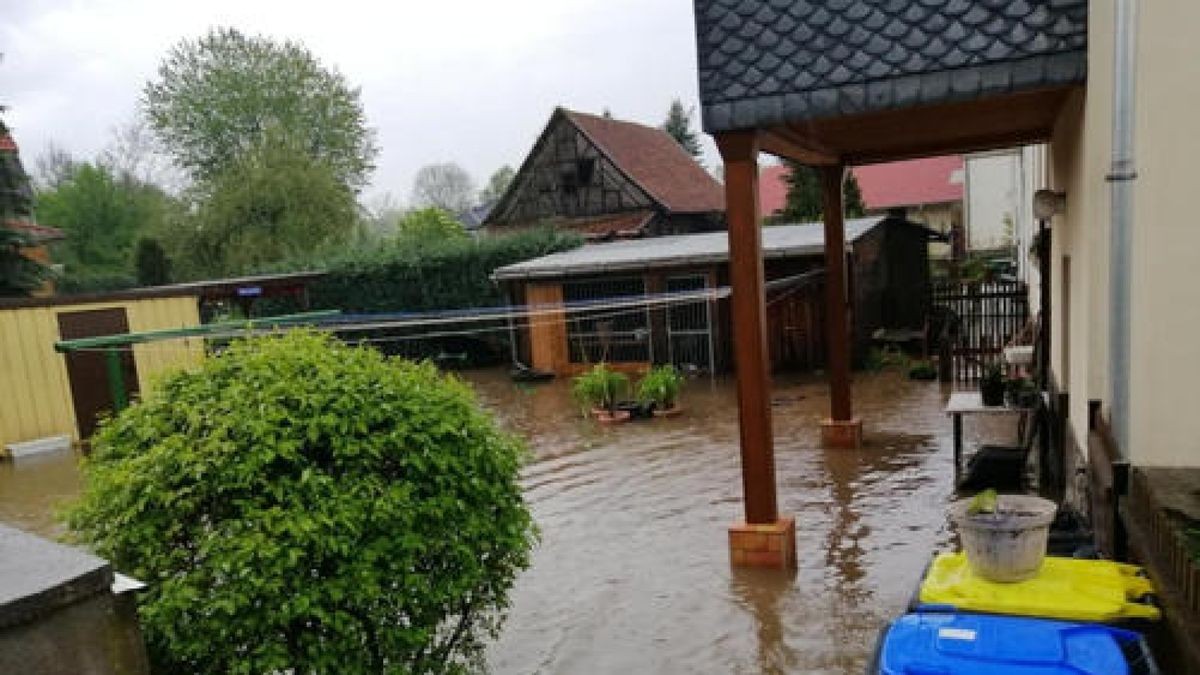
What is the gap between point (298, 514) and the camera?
2904 millimetres

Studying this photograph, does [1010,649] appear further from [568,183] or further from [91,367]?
[568,183]

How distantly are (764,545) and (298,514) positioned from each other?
134 inches

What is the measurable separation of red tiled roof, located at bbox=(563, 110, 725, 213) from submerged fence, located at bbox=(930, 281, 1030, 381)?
35.4 feet

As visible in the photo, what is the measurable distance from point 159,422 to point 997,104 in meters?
4.98

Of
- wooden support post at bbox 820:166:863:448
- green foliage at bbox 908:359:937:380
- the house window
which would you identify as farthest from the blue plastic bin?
the house window

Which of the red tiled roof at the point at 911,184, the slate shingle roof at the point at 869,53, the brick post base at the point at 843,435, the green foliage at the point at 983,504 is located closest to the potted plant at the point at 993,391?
the brick post base at the point at 843,435

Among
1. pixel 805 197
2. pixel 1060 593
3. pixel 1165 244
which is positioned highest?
pixel 805 197

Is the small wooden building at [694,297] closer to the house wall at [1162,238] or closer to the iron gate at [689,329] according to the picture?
the iron gate at [689,329]

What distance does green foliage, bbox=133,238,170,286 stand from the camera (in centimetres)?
2806

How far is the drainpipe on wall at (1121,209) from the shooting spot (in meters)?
3.19

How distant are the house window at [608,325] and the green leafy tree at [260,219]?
13.8 m

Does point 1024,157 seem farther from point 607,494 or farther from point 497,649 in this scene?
point 497,649

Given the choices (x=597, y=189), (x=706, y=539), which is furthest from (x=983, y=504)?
(x=597, y=189)

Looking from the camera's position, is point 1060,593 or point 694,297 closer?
point 1060,593
